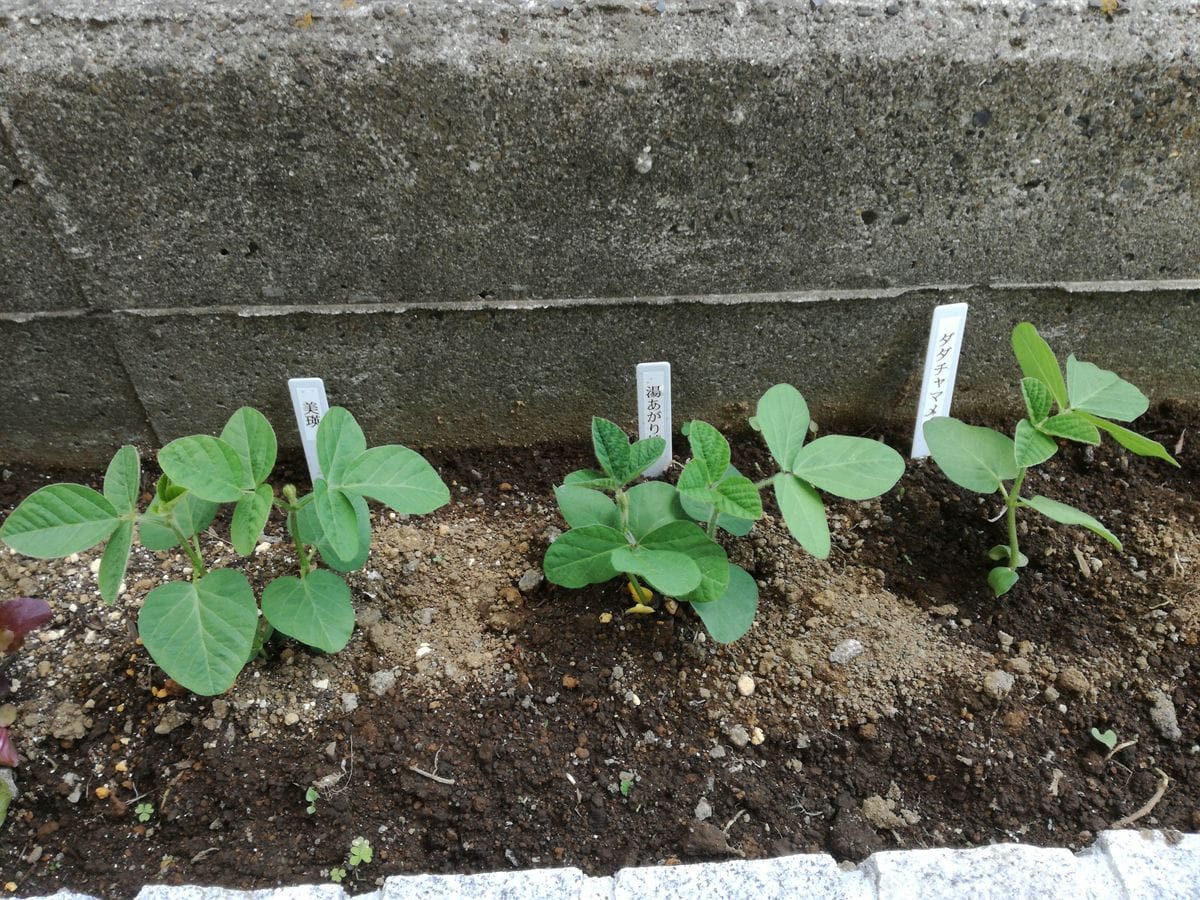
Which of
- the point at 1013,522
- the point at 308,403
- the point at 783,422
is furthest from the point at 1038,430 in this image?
the point at 308,403

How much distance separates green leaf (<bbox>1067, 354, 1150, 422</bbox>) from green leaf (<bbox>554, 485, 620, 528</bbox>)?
0.65 metres

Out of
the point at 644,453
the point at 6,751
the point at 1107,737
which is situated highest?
the point at 644,453

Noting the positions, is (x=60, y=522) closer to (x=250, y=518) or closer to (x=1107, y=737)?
(x=250, y=518)

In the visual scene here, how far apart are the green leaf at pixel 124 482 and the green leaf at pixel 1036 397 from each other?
43.8 inches

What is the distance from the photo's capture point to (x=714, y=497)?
99cm

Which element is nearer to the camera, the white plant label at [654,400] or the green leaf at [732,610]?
the green leaf at [732,610]

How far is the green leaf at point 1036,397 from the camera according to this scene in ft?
3.59

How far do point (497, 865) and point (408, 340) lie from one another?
0.78 metres

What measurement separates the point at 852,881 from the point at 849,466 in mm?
471

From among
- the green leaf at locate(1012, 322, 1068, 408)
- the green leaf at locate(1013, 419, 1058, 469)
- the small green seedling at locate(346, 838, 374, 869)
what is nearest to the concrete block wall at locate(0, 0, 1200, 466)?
the green leaf at locate(1012, 322, 1068, 408)

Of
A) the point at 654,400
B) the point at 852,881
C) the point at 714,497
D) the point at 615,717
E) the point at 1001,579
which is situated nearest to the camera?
the point at 852,881

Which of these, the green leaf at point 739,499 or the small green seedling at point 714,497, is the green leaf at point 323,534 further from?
the green leaf at point 739,499

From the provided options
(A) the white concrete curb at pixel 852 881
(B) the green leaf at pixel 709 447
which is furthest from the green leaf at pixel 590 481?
(A) the white concrete curb at pixel 852 881

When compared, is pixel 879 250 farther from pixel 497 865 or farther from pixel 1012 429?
pixel 497 865
